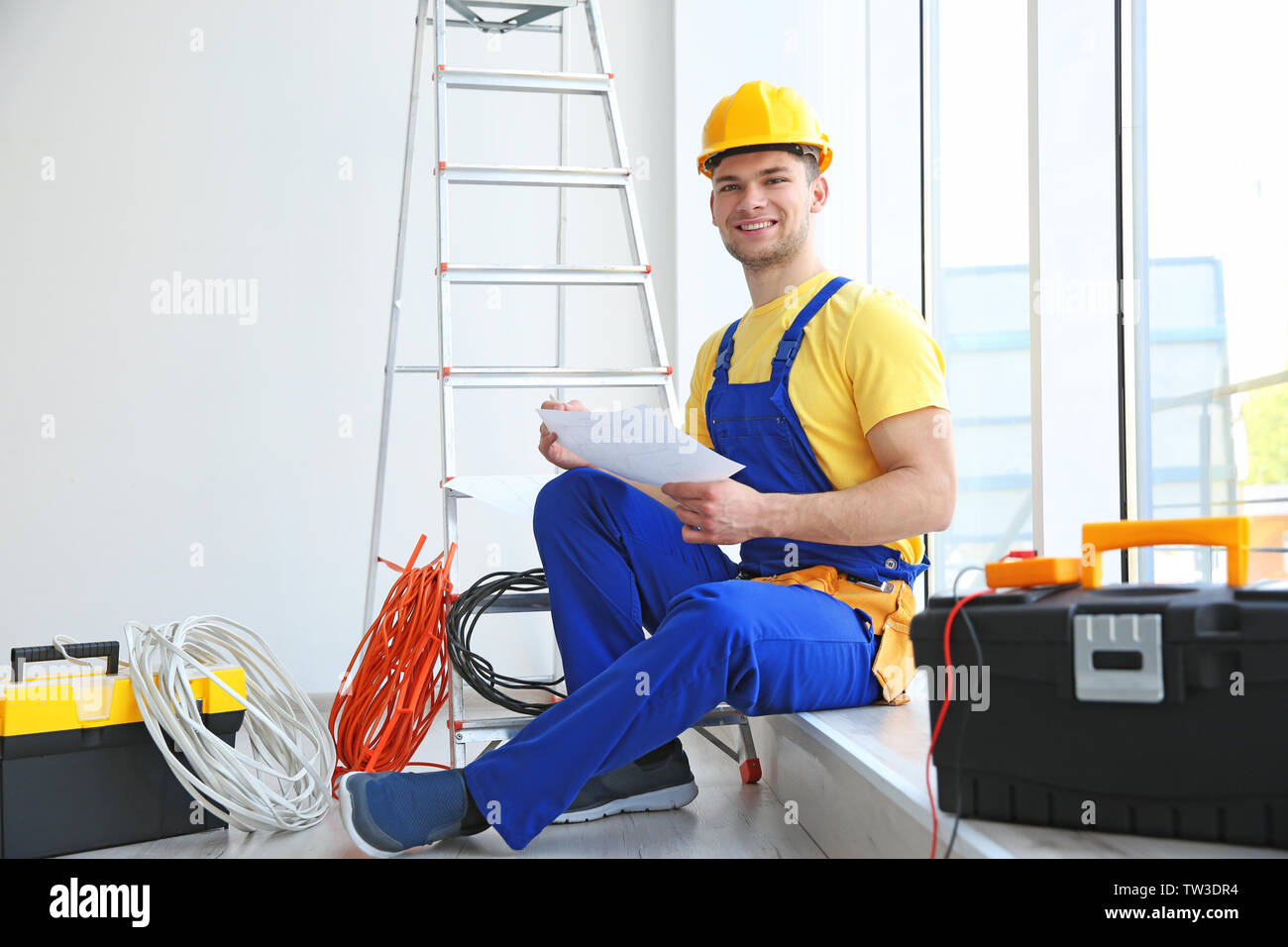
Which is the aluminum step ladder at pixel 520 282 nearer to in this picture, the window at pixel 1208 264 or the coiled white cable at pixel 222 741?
the coiled white cable at pixel 222 741

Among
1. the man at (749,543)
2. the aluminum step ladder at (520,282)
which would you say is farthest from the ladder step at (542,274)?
the man at (749,543)

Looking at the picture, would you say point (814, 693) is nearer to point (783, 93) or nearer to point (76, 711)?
point (783, 93)

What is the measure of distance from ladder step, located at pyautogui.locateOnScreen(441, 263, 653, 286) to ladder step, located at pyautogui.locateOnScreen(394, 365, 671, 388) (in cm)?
19

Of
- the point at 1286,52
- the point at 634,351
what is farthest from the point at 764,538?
the point at 634,351

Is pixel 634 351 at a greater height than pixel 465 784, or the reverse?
pixel 634 351

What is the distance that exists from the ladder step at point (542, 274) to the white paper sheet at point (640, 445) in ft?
2.39

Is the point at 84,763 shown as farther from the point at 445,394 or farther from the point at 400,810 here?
the point at 445,394

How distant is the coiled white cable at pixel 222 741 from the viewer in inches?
67.2

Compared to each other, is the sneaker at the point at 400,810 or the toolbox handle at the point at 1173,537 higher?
the toolbox handle at the point at 1173,537

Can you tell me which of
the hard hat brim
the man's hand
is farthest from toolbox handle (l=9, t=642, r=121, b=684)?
the hard hat brim

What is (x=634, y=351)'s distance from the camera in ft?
12.0

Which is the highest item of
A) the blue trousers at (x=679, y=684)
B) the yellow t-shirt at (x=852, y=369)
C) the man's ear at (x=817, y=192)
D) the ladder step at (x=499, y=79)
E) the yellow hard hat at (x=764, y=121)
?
the ladder step at (x=499, y=79)

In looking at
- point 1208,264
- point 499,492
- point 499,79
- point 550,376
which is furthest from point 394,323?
point 1208,264
